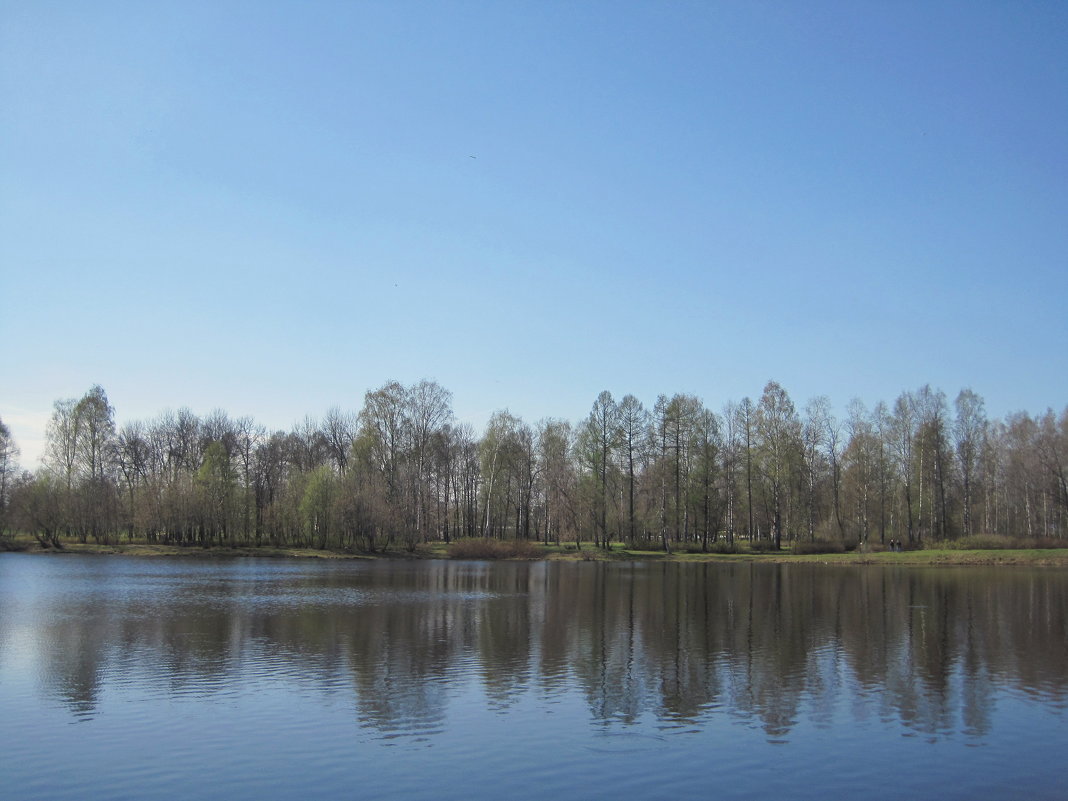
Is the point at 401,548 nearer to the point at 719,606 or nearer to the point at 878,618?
the point at 719,606

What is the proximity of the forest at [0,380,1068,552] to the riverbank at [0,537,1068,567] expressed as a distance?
87.7 inches

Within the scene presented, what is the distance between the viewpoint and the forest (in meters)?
82.0

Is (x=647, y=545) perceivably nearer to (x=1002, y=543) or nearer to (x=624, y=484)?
(x=624, y=484)

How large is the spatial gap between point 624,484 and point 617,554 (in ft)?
39.7

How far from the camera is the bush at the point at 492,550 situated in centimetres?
8312

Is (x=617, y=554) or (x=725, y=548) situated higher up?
(x=725, y=548)

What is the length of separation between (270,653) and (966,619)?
28.2 meters

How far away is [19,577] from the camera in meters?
49.5

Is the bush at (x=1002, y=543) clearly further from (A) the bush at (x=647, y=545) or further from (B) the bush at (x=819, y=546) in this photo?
(A) the bush at (x=647, y=545)

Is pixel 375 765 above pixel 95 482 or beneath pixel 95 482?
beneath

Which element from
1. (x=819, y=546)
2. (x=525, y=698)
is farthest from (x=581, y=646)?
(x=819, y=546)

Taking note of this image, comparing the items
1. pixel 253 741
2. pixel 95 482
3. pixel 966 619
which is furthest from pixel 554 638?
pixel 95 482

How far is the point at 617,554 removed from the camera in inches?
3184

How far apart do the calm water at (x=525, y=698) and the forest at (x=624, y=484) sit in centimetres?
4400
